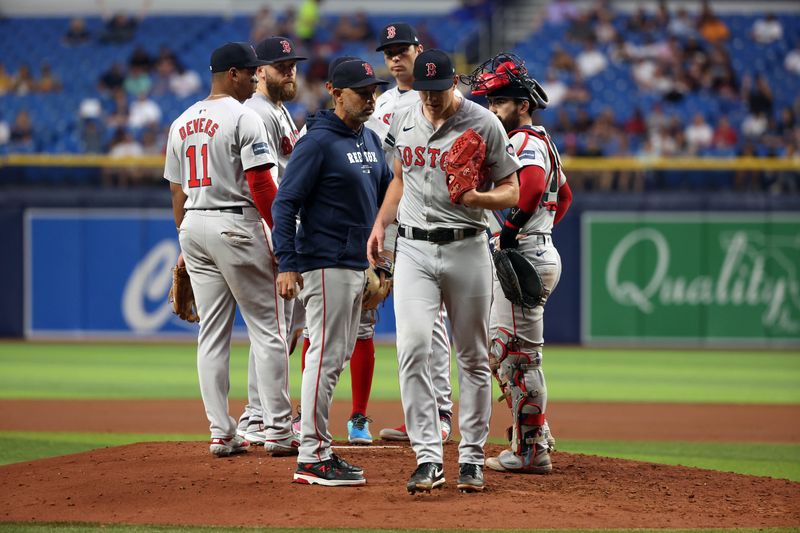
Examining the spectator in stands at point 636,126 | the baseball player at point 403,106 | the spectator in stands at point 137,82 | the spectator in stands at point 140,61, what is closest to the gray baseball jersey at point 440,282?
the baseball player at point 403,106

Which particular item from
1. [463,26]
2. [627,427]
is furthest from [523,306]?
[463,26]

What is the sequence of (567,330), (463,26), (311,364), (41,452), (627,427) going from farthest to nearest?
(463,26)
(567,330)
(627,427)
(41,452)
(311,364)

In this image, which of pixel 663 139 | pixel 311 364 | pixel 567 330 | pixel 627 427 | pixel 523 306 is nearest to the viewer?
pixel 311 364

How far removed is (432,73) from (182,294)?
229 centimetres

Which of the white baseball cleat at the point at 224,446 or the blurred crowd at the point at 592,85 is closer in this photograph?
the white baseball cleat at the point at 224,446

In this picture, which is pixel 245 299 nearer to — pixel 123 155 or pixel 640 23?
pixel 123 155

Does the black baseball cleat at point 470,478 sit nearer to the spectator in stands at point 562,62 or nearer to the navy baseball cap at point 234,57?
the navy baseball cap at point 234,57

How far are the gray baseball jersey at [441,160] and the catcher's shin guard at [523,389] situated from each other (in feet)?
2.99

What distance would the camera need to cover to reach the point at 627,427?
29.1ft

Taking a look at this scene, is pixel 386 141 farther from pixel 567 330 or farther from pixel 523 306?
pixel 567 330

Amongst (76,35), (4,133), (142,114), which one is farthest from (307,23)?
(4,133)

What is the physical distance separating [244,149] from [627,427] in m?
4.24

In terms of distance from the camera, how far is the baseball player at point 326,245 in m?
5.49

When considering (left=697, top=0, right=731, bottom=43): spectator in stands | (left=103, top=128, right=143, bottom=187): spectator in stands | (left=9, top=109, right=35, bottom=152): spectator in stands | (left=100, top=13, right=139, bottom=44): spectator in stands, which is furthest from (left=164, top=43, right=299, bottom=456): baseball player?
(left=100, top=13, right=139, bottom=44): spectator in stands
